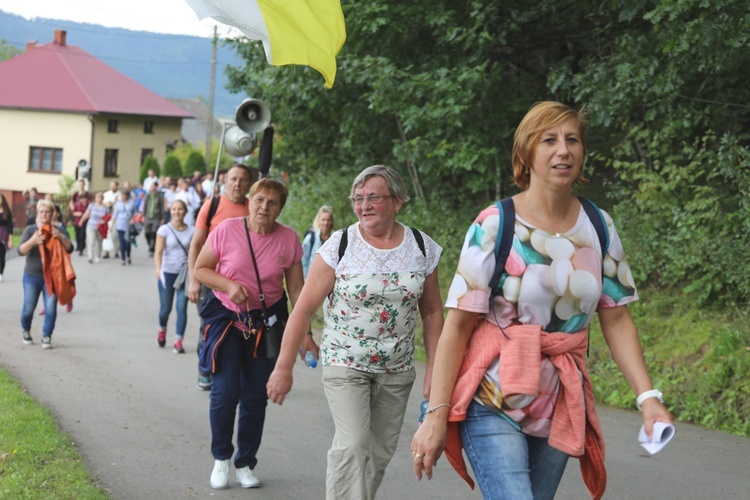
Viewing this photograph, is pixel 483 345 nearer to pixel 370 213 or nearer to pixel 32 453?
pixel 370 213

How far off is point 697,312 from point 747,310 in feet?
2.68

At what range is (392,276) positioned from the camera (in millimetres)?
5383

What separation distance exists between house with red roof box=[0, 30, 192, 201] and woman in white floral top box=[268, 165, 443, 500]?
61733mm

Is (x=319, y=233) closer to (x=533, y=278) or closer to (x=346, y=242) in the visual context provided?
(x=346, y=242)

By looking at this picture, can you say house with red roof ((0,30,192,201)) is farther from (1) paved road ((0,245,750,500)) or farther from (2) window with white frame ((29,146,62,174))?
(1) paved road ((0,245,750,500))

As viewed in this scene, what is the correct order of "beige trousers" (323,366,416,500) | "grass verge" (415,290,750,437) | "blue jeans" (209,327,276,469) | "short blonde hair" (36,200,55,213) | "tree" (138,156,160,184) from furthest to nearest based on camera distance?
1. "tree" (138,156,160,184)
2. "short blonde hair" (36,200,55,213)
3. "grass verge" (415,290,750,437)
4. "blue jeans" (209,327,276,469)
5. "beige trousers" (323,366,416,500)

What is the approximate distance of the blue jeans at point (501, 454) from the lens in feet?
12.1

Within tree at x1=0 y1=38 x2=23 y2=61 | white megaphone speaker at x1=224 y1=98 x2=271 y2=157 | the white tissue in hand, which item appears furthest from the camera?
tree at x1=0 y1=38 x2=23 y2=61

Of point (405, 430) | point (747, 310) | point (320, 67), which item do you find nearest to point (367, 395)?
point (320, 67)

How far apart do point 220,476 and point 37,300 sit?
706cm

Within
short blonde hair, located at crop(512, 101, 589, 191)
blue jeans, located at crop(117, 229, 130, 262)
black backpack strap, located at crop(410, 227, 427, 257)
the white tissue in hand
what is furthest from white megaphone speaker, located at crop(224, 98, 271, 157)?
blue jeans, located at crop(117, 229, 130, 262)

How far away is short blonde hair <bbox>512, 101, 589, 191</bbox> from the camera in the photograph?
12.4 ft

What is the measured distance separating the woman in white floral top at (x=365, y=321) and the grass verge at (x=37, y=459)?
1925 millimetres

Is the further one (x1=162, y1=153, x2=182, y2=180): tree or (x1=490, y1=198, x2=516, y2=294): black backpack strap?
(x1=162, y1=153, x2=182, y2=180): tree
